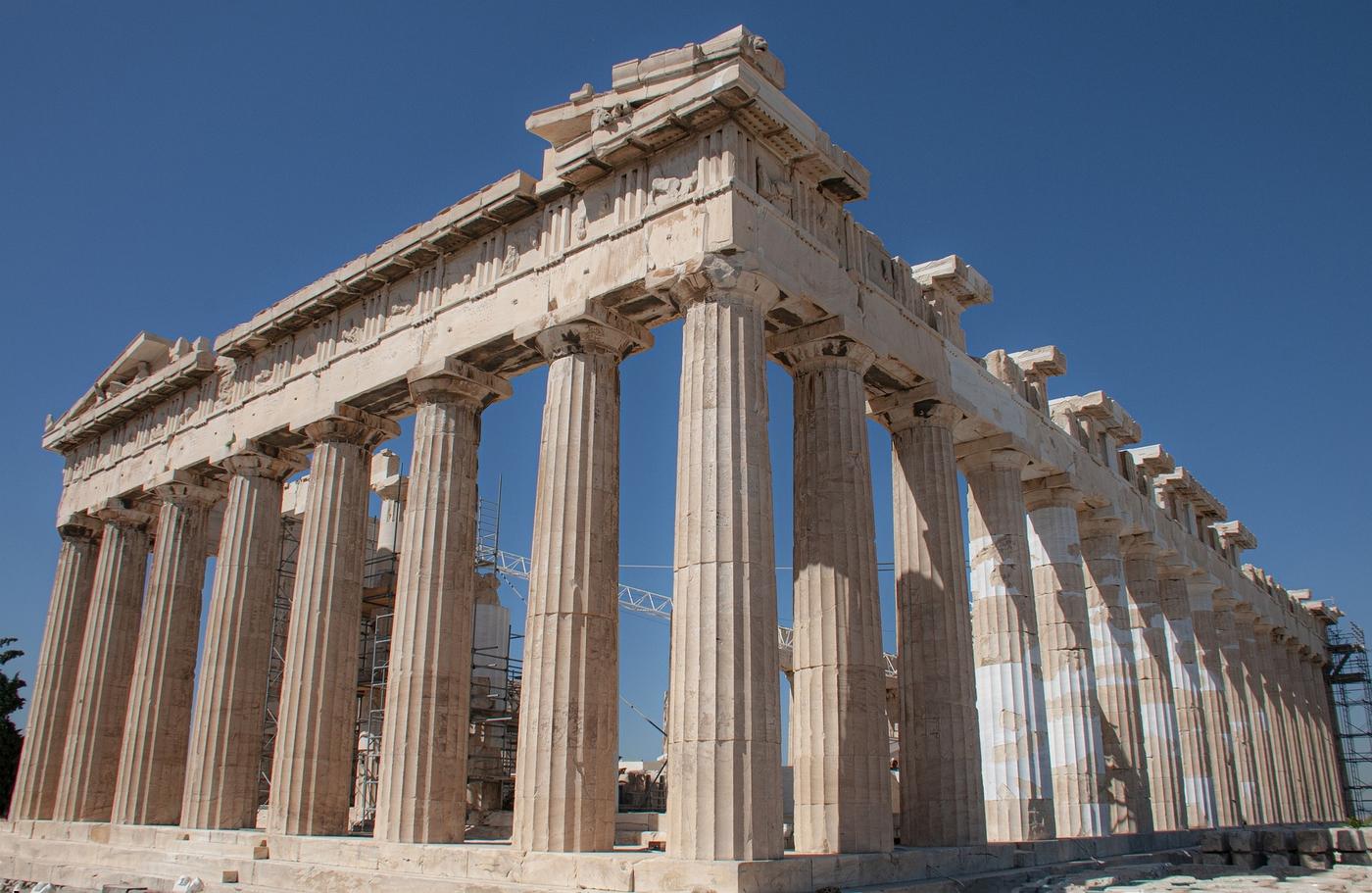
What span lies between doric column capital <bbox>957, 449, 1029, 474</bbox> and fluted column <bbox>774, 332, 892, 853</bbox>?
6.08m

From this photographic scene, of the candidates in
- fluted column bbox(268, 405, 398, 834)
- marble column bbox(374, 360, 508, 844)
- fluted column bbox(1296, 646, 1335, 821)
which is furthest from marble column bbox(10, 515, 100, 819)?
fluted column bbox(1296, 646, 1335, 821)

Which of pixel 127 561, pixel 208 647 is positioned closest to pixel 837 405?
pixel 208 647

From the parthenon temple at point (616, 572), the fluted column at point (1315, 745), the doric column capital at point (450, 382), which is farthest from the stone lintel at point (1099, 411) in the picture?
the fluted column at point (1315, 745)

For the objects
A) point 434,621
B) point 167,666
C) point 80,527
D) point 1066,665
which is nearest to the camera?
point 434,621

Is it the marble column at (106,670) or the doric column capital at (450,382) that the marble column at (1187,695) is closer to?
the doric column capital at (450,382)

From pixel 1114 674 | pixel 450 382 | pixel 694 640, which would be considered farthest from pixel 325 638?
pixel 1114 674

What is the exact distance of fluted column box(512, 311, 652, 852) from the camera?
52.4 ft

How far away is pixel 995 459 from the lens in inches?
937

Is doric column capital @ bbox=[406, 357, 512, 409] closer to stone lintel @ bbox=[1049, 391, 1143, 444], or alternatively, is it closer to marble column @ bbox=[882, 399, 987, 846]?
marble column @ bbox=[882, 399, 987, 846]

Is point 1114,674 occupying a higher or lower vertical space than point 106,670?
lower

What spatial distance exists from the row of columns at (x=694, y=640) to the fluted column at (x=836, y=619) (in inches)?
1.7

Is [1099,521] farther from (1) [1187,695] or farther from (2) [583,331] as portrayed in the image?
(2) [583,331]

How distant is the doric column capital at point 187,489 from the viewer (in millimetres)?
26641

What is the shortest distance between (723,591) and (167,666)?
1668 centimetres
